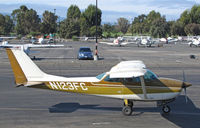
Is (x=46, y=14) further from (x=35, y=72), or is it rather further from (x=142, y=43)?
(x=35, y=72)

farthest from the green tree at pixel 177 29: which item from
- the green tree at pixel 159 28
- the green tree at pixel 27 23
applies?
the green tree at pixel 27 23

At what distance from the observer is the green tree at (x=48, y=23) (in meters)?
148

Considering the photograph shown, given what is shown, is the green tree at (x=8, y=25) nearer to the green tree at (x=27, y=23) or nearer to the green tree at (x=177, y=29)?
the green tree at (x=27, y=23)

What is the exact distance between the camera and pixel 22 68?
13.0m

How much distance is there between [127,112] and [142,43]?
66.1 meters

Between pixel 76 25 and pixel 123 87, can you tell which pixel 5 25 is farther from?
pixel 123 87

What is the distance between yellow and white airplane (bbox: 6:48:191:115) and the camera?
12.6 m

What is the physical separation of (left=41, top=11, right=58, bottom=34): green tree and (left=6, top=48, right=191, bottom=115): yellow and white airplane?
138 meters

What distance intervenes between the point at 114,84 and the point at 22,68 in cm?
407

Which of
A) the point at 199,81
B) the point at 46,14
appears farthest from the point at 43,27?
the point at 199,81

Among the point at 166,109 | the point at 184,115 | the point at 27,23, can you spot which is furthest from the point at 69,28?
the point at 184,115

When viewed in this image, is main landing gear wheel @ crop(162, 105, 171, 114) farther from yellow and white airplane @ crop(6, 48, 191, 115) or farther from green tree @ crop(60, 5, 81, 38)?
green tree @ crop(60, 5, 81, 38)

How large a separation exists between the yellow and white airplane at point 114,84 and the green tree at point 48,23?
137933 millimetres

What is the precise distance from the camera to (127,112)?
42.3 ft
